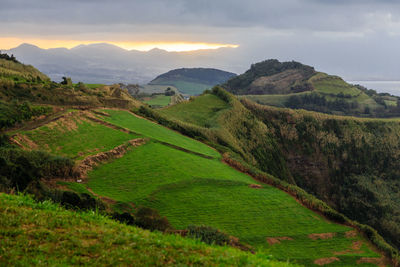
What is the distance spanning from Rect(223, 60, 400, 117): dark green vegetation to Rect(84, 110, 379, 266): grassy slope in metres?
114

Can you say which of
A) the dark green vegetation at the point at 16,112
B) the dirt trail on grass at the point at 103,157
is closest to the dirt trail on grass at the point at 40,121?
the dark green vegetation at the point at 16,112

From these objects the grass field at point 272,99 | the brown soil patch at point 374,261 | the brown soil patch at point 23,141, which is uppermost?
the grass field at point 272,99

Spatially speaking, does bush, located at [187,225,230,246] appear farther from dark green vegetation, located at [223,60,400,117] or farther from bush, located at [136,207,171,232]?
dark green vegetation, located at [223,60,400,117]

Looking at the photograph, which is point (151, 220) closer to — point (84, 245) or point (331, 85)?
point (84, 245)

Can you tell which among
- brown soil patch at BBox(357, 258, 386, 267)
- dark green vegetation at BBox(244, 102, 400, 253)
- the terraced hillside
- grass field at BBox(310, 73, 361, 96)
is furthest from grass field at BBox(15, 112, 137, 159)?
grass field at BBox(310, 73, 361, 96)

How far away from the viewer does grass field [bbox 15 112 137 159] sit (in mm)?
18938

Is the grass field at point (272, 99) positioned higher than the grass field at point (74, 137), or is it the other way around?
the grass field at point (272, 99)

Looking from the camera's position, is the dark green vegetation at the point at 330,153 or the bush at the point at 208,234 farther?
the dark green vegetation at the point at 330,153

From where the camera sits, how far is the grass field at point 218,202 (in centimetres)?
1639

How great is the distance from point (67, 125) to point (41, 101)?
477cm

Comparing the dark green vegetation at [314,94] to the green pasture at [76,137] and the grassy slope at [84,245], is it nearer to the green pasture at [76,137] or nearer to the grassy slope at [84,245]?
the green pasture at [76,137]

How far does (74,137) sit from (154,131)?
8.35 meters

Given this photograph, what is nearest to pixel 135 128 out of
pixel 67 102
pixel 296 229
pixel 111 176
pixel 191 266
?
pixel 67 102

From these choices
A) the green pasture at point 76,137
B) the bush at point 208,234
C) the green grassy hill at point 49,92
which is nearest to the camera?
the bush at point 208,234
